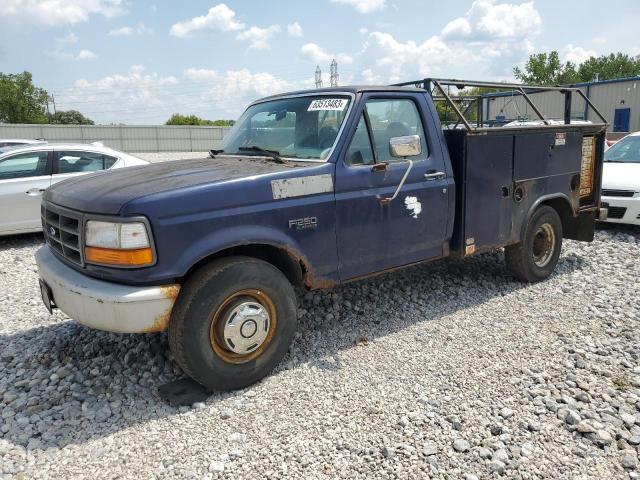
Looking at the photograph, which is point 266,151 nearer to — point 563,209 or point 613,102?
point 563,209

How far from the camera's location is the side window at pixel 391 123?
422 centimetres

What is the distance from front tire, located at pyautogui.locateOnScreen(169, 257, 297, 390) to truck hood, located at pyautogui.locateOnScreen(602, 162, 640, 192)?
20.8ft

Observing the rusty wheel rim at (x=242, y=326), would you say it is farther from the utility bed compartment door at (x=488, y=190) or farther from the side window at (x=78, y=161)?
the side window at (x=78, y=161)

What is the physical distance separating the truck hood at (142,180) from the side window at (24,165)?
4.49 metres

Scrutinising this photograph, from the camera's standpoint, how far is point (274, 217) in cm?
360

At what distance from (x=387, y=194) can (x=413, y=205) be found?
12.4 inches

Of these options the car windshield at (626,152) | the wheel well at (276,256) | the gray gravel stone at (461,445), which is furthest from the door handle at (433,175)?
the car windshield at (626,152)

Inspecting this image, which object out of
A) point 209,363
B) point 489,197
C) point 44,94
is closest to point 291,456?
point 209,363

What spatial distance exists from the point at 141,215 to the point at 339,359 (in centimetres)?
185

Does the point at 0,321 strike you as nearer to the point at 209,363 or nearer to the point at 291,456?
the point at 209,363

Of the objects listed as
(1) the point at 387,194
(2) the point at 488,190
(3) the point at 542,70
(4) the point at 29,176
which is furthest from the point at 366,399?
(3) the point at 542,70

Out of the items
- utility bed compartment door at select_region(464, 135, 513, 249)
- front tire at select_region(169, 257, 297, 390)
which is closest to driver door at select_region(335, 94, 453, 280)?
utility bed compartment door at select_region(464, 135, 513, 249)

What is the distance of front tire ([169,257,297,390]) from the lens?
3.35 metres

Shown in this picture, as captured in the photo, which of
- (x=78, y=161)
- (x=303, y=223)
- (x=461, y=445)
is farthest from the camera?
(x=78, y=161)
